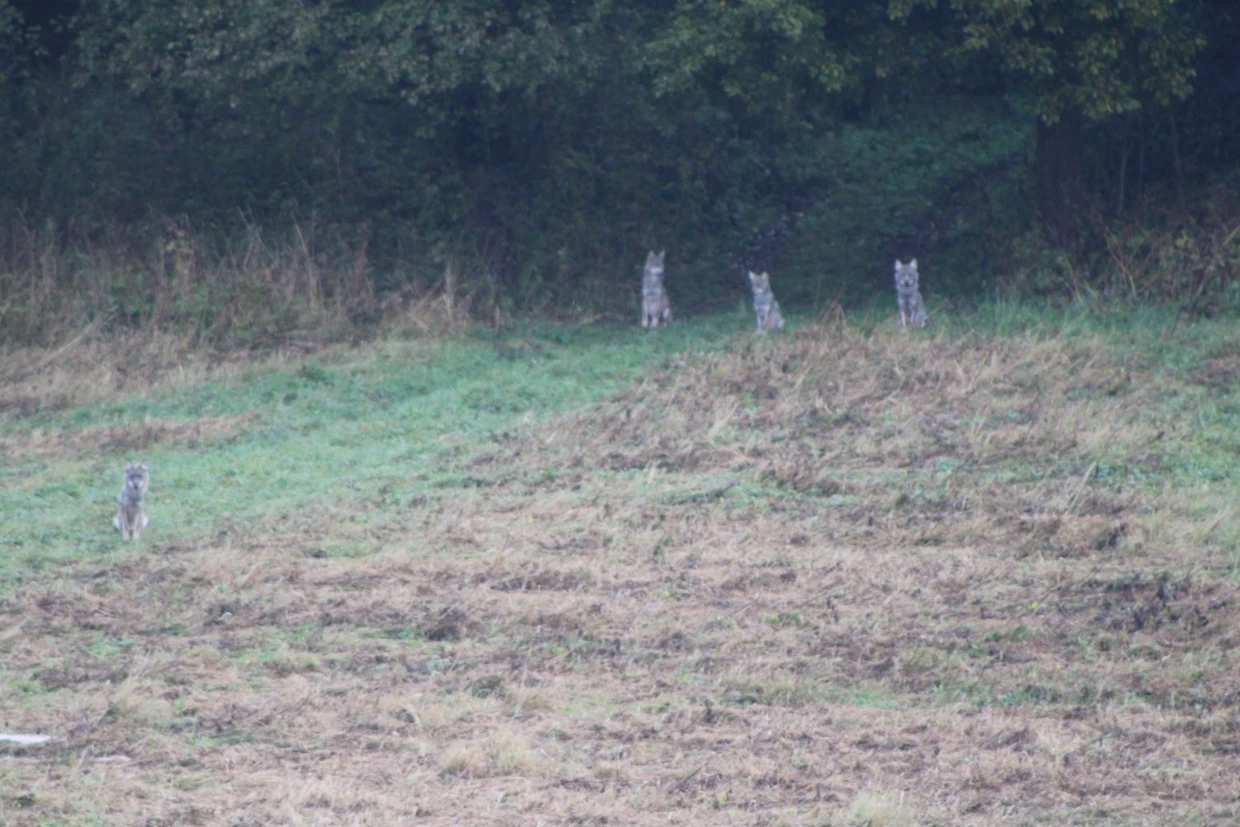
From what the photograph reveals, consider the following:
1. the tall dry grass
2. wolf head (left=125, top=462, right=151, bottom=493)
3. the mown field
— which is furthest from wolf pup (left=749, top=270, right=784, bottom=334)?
wolf head (left=125, top=462, right=151, bottom=493)

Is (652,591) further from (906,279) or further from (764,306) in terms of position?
(764,306)

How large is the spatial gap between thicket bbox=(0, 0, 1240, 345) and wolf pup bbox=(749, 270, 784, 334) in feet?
7.96

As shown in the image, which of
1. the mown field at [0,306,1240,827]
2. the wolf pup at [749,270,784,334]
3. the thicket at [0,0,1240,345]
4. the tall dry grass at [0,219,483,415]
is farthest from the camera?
the wolf pup at [749,270,784,334]

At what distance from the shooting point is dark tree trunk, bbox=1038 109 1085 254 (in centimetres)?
1925

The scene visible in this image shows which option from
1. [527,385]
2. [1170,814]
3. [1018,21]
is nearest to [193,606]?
[1170,814]

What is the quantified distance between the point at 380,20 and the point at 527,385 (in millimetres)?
5776

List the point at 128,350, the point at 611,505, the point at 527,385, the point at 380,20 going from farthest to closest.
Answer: the point at 380,20 < the point at 128,350 < the point at 527,385 < the point at 611,505

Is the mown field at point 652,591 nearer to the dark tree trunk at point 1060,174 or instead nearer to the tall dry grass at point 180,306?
the tall dry grass at point 180,306

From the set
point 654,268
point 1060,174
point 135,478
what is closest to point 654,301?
point 654,268

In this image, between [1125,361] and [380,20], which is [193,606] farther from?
[380,20]

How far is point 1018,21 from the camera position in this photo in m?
17.5

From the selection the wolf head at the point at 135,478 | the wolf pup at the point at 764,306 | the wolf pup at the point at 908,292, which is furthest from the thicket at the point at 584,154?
the wolf head at the point at 135,478

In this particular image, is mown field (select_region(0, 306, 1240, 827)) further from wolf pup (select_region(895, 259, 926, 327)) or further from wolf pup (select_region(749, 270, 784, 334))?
wolf pup (select_region(749, 270, 784, 334))

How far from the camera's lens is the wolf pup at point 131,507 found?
10.5 meters
